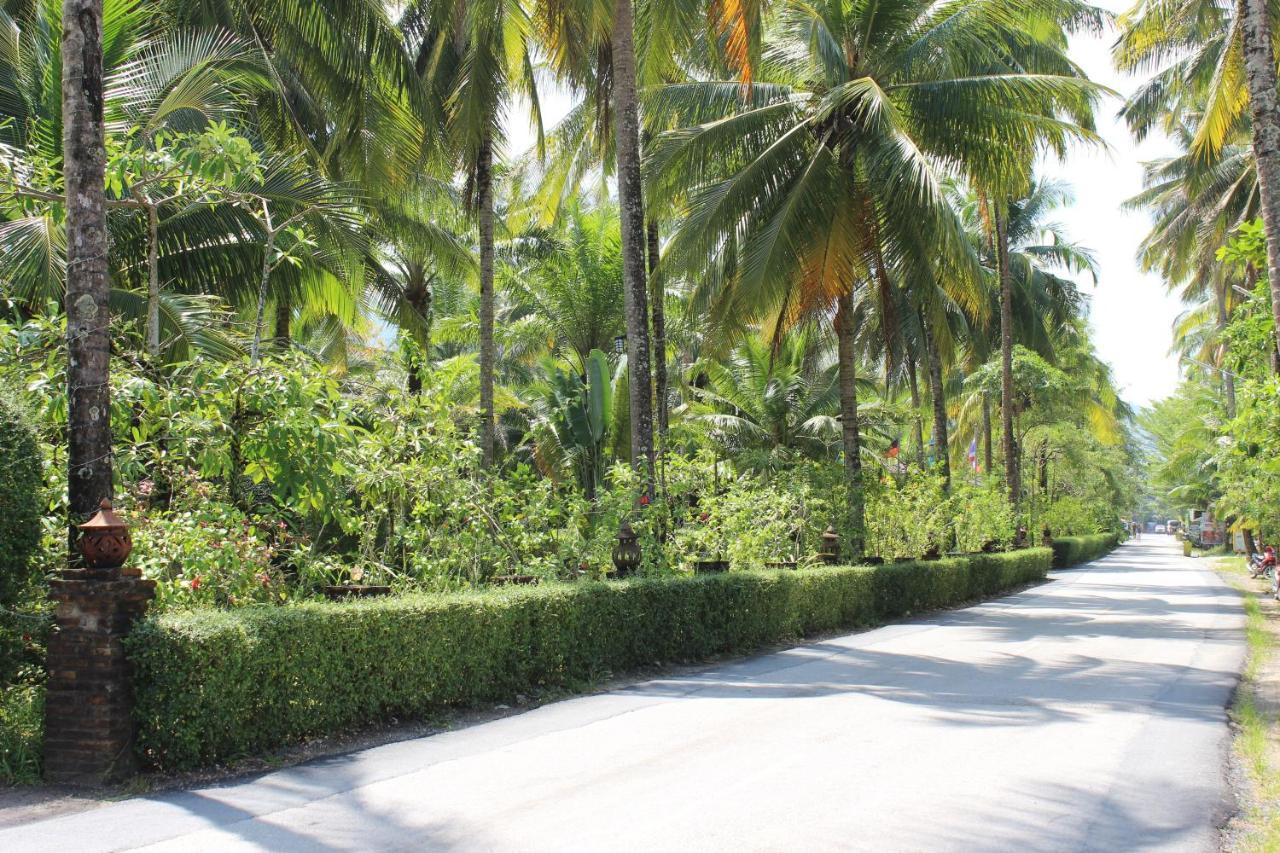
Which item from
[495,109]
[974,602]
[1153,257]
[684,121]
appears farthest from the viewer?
[1153,257]

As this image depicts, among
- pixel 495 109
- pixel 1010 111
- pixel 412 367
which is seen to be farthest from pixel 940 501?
pixel 412 367

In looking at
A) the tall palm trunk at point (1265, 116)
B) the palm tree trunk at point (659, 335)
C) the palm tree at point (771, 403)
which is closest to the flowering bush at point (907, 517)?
the palm tree trunk at point (659, 335)

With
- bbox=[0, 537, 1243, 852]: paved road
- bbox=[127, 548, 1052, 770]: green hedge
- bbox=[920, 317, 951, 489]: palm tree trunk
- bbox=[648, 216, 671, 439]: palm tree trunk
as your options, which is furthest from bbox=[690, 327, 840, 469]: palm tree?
bbox=[0, 537, 1243, 852]: paved road

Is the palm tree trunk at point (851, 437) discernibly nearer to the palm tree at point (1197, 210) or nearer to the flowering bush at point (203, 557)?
the palm tree at point (1197, 210)

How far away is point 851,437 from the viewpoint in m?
19.7

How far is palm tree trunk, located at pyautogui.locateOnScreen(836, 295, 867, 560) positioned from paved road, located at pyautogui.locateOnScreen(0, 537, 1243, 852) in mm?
7782

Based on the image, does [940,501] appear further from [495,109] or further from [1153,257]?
[1153,257]

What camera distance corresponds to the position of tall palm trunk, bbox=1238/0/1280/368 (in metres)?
10.4

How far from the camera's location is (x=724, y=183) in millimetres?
17922

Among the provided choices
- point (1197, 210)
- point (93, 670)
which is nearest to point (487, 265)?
point (93, 670)

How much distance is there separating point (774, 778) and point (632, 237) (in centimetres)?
877

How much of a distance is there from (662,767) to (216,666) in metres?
3.04

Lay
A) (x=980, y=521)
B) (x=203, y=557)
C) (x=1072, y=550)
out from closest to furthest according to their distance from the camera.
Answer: (x=203, y=557), (x=980, y=521), (x=1072, y=550)

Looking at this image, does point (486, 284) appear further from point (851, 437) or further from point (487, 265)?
point (851, 437)
